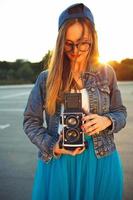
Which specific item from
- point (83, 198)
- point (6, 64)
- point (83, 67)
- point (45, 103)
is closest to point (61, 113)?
point (45, 103)

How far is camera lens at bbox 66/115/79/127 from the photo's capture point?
2.49 metres

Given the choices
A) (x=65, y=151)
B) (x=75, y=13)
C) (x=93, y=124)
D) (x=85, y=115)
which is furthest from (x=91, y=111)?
(x=75, y=13)

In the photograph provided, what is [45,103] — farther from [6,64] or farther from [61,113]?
[6,64]

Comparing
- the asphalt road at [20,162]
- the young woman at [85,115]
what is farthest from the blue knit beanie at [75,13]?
the asphalt road at [20,162]

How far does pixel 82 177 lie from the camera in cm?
272

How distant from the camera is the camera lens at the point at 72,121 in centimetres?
249

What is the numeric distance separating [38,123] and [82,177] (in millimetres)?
421

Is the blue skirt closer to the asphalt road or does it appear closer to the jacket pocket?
the jacket pocket

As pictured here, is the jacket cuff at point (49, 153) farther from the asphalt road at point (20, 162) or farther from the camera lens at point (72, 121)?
the asphalt road at point (20, 162)

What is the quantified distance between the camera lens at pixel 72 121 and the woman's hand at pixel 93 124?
0.15 feet

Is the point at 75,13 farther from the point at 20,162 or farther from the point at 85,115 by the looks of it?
the point at 20,162

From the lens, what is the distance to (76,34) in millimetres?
2639

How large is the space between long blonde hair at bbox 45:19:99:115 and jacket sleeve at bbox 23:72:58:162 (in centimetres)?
6

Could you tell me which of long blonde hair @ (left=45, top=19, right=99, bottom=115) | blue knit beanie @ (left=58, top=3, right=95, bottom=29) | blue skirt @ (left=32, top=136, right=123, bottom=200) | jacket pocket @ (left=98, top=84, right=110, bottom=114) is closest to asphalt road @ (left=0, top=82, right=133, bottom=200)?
blue skirt @ (left=32, top=136, right=123, bottom=200)
